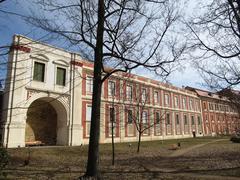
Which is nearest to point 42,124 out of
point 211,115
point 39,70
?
point 39,70

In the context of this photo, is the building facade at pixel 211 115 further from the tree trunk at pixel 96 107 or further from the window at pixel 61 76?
the tree trunk at pixel 96 107

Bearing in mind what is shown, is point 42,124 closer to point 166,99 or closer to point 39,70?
point 39,70

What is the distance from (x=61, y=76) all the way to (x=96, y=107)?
53.8 feet

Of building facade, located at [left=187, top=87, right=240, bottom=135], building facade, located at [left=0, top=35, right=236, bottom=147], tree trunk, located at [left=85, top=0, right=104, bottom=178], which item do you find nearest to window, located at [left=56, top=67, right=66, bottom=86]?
building facade, located at [left=0, top=35, right=236, bottom=147]

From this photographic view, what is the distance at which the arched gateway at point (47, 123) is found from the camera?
22.0 meters

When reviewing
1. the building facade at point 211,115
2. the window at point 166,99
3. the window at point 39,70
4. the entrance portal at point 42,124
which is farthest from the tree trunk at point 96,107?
the building facade at point 211,115

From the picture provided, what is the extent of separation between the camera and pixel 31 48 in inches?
809

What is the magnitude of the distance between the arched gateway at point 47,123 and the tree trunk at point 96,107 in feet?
47.7

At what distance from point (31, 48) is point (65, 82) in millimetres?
4854

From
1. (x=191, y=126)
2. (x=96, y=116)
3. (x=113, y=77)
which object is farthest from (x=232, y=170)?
(x=191, y=126)

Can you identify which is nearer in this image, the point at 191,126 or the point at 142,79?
the point at 142,79

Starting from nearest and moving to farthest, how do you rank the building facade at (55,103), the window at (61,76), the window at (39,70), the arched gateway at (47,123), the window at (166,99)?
the building facade at (55,103), the window at (39,70), the arched gateway at (47,123), the window at (61,76), the window at (166,99)

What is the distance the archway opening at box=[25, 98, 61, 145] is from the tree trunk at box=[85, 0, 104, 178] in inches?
570

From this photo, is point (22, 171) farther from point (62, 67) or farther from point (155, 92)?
point (155, 92)
